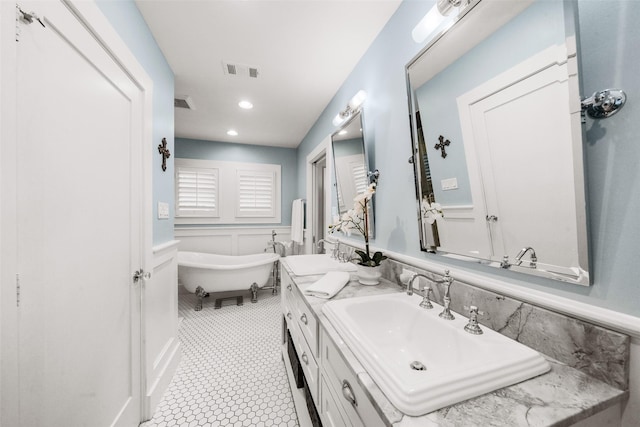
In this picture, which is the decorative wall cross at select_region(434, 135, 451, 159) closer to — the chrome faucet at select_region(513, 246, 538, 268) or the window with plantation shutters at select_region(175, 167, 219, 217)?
the chrome faucet at select_region(513, 246, 538, 268)

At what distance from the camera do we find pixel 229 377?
5.71ft

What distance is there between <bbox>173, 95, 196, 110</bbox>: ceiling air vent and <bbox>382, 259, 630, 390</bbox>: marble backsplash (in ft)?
9.53

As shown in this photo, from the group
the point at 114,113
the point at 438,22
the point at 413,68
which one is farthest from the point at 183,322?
the point at 438,22

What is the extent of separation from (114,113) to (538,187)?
1.77m

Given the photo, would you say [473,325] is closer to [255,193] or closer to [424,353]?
[424,353]

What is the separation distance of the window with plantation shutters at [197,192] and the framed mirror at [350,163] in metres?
2.44

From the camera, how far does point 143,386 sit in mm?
1377

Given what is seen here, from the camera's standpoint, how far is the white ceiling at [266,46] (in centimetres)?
136

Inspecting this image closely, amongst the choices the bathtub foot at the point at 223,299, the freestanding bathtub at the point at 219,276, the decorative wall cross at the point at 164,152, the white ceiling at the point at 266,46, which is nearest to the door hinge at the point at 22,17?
the white ceiling at the point at 266,46

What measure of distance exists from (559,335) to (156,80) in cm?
245

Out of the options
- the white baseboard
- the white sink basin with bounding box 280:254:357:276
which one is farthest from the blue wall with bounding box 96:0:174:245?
the white sink basin with bounding box 280:254:357:276

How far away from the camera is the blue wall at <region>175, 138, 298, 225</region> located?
3.70 metres

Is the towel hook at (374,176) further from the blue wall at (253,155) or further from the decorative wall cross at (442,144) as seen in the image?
the blue wall at (253,155)

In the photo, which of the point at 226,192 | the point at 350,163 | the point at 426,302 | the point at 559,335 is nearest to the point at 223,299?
the point at 226,192
